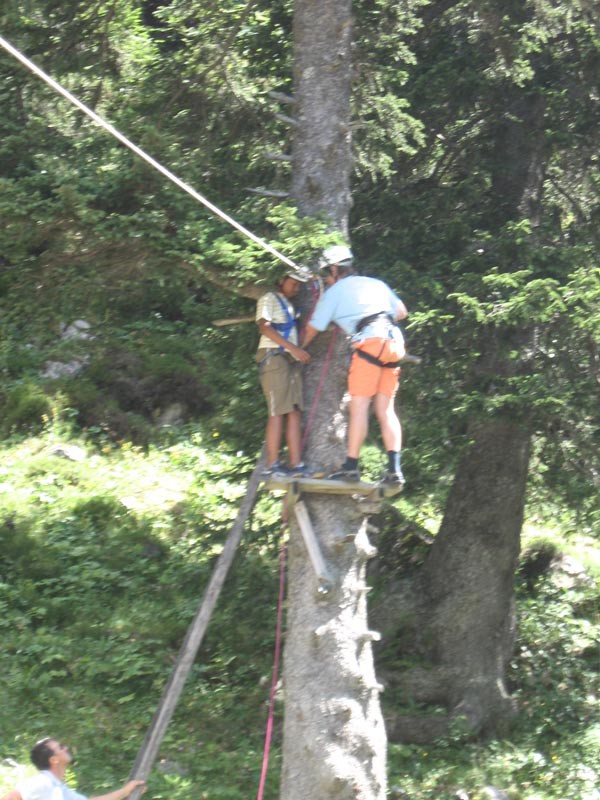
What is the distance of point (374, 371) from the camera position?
8.02 metres

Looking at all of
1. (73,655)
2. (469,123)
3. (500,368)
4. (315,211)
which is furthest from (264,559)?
(469,123)

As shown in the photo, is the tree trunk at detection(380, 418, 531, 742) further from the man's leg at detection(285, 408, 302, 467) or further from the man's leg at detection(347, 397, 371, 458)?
the man's leg at detection(347, 397, 371, 458)

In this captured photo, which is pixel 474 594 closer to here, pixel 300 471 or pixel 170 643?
pixel 170 643

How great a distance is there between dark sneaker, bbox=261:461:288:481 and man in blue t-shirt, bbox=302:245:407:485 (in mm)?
394

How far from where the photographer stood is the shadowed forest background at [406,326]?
927cm

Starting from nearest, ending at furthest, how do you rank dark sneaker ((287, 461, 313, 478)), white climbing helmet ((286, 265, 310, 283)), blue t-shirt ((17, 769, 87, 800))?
blue t-shirt ((17, 769, 87, 800)), dark sneaker ((287, 461, 313, 478)), white climbing helmet ((286, 265, 310, 283))

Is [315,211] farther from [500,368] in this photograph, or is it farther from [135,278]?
[500,368]

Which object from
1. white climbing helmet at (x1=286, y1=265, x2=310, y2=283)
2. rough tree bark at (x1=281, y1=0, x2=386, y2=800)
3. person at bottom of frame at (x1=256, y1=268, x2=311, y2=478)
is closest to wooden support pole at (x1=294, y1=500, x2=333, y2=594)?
rough tree bark at (x1=281, y1=0, x2=386, y2=800)

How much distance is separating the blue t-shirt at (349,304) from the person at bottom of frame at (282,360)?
1.03 ft

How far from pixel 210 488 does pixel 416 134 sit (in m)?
5.61

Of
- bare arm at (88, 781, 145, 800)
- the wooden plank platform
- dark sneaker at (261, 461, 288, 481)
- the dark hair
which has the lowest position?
bare arm at (88, 781, 145, 800)

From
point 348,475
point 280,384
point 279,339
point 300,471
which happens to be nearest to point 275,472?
point 300,471

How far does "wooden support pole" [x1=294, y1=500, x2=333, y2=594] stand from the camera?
26.4ft

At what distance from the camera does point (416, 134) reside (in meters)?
10.7
